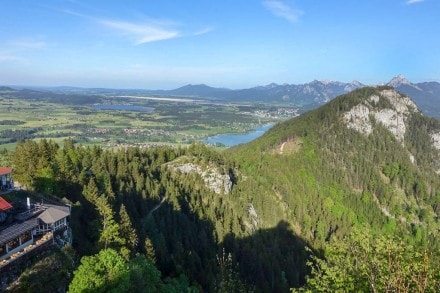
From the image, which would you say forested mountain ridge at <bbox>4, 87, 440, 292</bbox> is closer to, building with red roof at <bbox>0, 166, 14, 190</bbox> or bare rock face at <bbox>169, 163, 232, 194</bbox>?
bare rock face at <bbox>169, 163, 232, 194</bbox>

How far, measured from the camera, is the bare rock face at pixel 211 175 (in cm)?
11262

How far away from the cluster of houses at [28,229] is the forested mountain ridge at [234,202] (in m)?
4.65

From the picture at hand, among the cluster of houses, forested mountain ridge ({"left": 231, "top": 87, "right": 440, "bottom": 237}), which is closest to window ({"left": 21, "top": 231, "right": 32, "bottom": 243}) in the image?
the cluster of houses

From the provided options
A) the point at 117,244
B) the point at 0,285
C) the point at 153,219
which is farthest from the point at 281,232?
the point at 0,285

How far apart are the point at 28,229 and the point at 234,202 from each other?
79.0m

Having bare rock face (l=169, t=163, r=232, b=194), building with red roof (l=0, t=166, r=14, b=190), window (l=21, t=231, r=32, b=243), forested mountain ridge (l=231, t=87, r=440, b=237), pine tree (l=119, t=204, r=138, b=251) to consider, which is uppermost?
building with red roof (l=0, t=166, r=14, b=190)

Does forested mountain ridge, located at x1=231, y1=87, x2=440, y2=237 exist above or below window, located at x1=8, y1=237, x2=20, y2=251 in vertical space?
below

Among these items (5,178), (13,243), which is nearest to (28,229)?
(13,243)

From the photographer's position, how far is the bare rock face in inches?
4434

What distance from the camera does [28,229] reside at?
40219 mm

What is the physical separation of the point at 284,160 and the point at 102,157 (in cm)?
9560

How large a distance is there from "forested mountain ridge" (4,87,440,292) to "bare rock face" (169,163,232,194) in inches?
12.8

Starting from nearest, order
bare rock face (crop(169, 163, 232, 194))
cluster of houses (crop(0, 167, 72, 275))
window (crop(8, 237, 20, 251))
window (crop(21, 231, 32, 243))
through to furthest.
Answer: cluster of houses (crop(0, 167, 72, 275)) < window (crop(8, 237, 20, 251)) < window (crop(21, 231, 32, 243)) < bare rock face (crop(169, 163, 232, 194))

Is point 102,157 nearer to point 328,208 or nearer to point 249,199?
point 249,199
